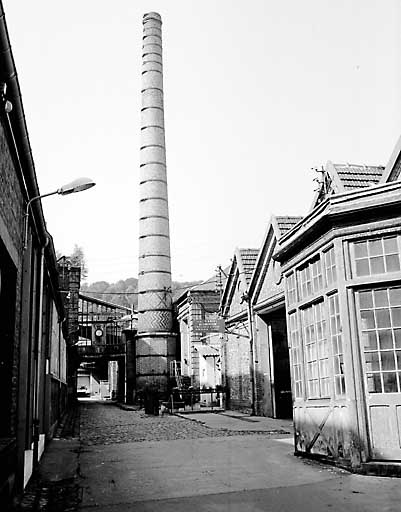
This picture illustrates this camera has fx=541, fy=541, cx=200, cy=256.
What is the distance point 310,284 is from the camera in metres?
8.91

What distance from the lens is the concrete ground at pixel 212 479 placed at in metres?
5.89

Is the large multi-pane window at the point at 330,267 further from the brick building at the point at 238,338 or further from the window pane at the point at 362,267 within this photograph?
the brick building at the point at 238,338

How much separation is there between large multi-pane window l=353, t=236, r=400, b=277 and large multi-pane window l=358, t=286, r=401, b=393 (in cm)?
28

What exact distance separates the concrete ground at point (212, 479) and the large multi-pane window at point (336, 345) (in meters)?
1.17

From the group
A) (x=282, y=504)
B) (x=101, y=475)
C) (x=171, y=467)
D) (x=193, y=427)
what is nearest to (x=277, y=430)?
(x=193, y=427)

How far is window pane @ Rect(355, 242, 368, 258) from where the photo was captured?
25.4 feet

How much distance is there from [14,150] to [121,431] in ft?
35.1

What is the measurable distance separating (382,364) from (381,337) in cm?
37

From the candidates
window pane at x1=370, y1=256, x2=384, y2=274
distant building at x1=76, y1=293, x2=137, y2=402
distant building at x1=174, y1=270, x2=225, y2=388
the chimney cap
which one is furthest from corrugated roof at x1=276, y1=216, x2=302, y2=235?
the chimney cap

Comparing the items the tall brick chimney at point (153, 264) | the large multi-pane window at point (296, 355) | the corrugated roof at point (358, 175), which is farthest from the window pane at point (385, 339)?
the tall brick chimney at point (153, 264)

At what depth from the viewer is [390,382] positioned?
7.28 metres

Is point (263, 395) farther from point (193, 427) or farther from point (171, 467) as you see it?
point (171, 467)

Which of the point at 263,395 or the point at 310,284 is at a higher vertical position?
the point at 310,284

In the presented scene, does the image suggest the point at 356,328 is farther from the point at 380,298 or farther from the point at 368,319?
the point at 380,298
